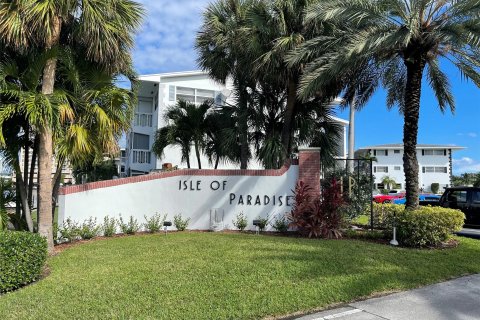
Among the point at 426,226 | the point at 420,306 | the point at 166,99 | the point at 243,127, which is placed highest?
the point at 166,99

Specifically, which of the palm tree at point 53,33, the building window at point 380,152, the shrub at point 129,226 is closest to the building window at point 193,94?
the shrub at point 129,226

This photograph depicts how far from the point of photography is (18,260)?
632cm

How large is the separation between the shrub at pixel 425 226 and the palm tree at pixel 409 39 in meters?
0.89

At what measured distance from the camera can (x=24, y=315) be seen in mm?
5027

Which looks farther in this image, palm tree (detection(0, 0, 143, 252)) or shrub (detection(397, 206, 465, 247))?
shrub (detection(397, 206, 465, 247))

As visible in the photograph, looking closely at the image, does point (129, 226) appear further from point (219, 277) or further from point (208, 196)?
point (219, 277)

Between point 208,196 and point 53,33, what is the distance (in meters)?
6.17

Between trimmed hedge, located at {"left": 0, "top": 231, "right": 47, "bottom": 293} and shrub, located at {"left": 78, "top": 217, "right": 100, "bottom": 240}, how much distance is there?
12.5 ft

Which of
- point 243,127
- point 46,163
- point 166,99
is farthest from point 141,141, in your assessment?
point 46,163

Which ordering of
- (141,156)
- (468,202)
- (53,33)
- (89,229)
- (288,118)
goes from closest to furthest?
(53,33) < (89,229) < (288,118) < (468,202) < (141,156)

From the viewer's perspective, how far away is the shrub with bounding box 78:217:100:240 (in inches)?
416

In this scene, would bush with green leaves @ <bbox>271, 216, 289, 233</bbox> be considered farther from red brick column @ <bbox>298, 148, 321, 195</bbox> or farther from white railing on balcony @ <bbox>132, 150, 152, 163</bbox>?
white railing on balcony @ <bbox>132, 150, 152, 163</bbox>

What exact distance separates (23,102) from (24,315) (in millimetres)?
4694

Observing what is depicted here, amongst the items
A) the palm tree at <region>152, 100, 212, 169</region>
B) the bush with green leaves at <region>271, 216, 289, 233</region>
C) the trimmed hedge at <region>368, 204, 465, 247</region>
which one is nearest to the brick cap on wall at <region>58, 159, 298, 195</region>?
the bush with green leaves at <region>271, 216, 289, 233</region>
